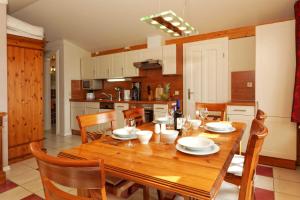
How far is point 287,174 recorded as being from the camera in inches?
105

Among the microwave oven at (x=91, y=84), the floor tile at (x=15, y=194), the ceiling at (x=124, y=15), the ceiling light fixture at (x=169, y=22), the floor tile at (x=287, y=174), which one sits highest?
the ceiling at (x=124, y=15)

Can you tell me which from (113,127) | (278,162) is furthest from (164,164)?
(278,162)

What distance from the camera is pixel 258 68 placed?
9.86ft

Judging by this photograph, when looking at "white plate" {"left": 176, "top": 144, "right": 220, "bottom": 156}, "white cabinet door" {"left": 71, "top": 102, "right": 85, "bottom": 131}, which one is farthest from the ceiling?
"white plate" {"left": 176, "top": 144, "right": 220, "bottom": 156}

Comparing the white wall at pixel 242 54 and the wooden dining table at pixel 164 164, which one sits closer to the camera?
the wooden dining table at pixel 164 164

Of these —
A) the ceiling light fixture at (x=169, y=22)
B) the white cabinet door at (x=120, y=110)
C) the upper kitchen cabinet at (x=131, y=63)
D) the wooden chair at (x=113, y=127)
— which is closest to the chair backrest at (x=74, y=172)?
the wooden chair at (x=113, y=127)

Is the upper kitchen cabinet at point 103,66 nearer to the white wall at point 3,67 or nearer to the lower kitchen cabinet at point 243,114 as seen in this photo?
the white wall at point 3,67

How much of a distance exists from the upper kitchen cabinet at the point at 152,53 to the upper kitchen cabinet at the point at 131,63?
5.2 inches

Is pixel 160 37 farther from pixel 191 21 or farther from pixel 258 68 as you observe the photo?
pixel 258 68

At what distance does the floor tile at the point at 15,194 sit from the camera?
217 centimetres

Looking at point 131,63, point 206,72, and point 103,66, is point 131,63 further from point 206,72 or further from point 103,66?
point 206,72

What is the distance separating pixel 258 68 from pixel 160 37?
6.72 feet

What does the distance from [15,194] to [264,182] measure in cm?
295

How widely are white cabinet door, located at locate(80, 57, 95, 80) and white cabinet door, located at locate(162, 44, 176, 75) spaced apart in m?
2.14
